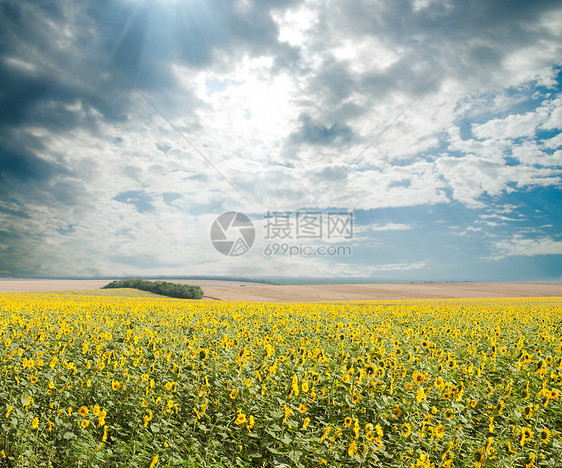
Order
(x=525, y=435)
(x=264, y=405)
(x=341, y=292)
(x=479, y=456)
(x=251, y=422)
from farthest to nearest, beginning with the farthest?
(x=341, y=292)
(x=264, y=405)
(x=525, y=435)
(x=251, y=422)
(x=479, y=456)

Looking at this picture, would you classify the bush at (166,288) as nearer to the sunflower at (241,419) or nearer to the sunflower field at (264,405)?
the sunflower field at (264,405)

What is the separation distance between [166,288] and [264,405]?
170 feet

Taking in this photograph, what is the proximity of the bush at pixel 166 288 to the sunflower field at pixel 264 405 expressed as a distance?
41.8 m

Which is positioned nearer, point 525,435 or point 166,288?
point 525,435

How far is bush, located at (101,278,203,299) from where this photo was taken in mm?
50312

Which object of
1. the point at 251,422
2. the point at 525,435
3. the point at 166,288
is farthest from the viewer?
the point at 166,288

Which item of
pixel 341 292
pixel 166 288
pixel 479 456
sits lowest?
pixel 341 292

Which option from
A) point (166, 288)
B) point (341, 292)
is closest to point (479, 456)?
point (166, 288)

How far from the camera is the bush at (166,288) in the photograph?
50312 mm

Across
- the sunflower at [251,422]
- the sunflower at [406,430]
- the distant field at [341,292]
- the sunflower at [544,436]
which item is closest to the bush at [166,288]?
the distant field at [341,292]

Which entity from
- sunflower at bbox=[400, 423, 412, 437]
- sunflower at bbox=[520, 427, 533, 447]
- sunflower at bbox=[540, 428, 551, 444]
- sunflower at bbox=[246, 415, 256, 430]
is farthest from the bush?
sunflower at bbox=[540, 428, 551, 444]

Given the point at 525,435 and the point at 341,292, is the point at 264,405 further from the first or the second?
the point at 341,292

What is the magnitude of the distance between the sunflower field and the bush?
41.8 m

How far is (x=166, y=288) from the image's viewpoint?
177 feet
